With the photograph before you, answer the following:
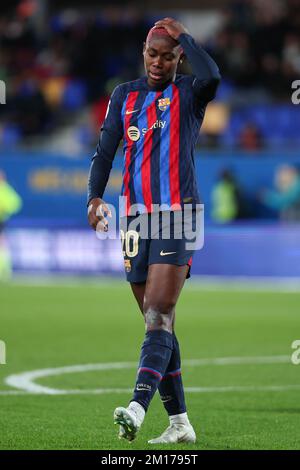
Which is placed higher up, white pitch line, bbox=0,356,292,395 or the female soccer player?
the female soccer player

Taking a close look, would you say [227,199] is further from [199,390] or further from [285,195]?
[199,390]

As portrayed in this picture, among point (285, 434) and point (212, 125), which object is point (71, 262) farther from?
point (285, 434)

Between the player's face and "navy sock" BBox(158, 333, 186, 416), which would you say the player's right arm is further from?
"navy sock" BBox(158, 333, 186, 416)

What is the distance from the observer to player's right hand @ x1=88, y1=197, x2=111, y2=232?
19.7ft

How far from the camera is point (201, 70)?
5.97 meters

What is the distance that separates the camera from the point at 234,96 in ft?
79.2

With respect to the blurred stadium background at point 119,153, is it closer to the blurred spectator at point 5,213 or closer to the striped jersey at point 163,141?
the blurred spectator at point 5,213

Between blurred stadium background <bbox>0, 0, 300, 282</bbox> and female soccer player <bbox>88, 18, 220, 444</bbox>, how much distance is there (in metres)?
13.3

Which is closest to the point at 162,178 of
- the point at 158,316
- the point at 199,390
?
the point at 158,316

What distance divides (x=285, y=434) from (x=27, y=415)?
1.65 meters

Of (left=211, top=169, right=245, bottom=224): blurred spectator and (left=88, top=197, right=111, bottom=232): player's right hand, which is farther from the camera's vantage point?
(left=211, top=169, right=245, bottom=224): blurred spectator

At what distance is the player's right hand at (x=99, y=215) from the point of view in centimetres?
602

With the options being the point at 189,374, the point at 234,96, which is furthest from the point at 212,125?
the point at 189,374

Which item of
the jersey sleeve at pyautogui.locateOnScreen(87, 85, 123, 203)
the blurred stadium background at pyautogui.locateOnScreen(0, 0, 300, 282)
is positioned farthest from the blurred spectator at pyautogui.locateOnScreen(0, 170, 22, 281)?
the jersey sleeve at pyautogui.locateOnScreen(87, 85, 123, 203)
